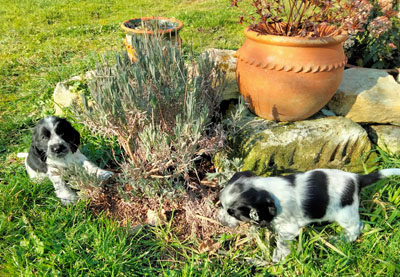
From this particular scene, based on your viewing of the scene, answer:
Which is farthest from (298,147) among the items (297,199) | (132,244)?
(132,244)

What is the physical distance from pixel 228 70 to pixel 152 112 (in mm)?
1944

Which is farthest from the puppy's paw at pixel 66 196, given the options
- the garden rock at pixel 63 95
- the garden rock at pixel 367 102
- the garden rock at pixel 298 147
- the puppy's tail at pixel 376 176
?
the garden rock at pixel 367 102

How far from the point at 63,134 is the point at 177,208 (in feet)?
4.19

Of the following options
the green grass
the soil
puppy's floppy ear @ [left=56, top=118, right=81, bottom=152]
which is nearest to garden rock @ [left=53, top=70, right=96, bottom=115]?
the green grass

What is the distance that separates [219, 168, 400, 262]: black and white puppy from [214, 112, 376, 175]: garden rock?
0.58 meters

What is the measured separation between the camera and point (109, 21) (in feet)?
29.1

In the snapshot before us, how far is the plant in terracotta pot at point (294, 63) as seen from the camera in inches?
123

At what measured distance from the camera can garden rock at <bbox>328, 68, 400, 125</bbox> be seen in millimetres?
3770

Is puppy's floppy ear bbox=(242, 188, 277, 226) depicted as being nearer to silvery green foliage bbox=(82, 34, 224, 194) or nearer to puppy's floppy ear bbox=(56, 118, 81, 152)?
silvery green foliage bbox=(82, 34, 224, 194)

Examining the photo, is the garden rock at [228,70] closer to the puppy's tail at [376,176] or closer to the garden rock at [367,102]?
the garden rock at [367,102]

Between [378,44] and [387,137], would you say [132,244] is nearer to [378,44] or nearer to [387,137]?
[387,137]

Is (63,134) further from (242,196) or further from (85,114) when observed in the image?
(242,196)

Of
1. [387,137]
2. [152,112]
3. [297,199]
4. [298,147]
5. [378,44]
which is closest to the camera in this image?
[297,199]

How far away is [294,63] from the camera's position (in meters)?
3.13
